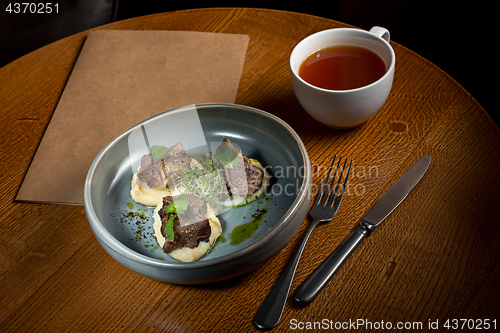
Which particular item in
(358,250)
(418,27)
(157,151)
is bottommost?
(418,27)

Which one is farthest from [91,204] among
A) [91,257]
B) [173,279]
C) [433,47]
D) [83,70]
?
[433,47]

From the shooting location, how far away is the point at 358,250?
2.34 feet

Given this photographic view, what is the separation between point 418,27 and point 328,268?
4.96 feet

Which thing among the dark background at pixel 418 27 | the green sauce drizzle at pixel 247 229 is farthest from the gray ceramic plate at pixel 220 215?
the dark background at pixel 418 27

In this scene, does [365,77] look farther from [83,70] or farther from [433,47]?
[433,47]

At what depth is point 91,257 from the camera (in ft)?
2.43

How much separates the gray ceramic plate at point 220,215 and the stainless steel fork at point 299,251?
0.05 meters

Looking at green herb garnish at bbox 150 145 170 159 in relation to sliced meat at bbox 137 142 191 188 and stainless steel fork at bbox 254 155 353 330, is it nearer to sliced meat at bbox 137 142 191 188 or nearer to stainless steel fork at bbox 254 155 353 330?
sliced meat at bbox 137 142 191 188

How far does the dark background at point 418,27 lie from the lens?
1.63 metres

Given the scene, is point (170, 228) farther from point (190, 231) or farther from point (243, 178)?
point (243, 178)

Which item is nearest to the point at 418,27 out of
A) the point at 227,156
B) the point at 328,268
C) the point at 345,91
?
the point at 345,91

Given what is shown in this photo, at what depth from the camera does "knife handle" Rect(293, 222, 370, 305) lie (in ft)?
2.13

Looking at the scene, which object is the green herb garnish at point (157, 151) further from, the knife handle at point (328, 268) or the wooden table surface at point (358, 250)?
the knife handle at point (328, 268)

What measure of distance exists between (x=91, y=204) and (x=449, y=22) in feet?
5.63
